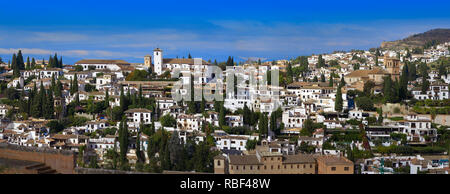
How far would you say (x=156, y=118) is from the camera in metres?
21.2

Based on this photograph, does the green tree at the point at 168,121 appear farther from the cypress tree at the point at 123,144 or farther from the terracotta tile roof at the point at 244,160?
the terracotta tile roof at the point at 244,160

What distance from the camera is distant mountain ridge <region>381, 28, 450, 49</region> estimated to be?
62.3 m

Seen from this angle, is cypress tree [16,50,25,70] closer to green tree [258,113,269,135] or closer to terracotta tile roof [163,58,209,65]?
terracotta tile roof [163,58,209,65]

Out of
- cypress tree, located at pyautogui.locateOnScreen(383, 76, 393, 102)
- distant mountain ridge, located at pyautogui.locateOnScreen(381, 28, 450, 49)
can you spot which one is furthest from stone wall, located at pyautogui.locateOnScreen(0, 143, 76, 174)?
distant mountain ridge, located at pyautogui.locateOnScreen(381, 28, 450, 49)

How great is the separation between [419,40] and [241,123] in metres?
54.3

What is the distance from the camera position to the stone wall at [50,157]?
771cm

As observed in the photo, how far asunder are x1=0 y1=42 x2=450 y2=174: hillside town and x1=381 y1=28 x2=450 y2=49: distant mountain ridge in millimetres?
36066

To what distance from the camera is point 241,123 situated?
1991cm

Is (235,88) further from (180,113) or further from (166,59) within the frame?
(166,59)

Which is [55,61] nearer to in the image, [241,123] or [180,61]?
[180,61]

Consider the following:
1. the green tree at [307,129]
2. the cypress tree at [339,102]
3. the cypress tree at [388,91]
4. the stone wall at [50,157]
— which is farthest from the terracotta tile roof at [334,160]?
the stone wall at [50,157]
